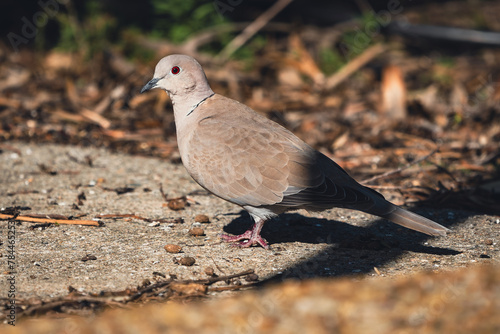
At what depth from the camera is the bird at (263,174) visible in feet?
12.5

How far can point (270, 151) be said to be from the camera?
12.9 feet

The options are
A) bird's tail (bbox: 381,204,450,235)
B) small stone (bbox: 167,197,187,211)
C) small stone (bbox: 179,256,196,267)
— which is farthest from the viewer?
small stone (bbox: 167,197,187,211)

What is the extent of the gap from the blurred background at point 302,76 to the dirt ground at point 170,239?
696 mm

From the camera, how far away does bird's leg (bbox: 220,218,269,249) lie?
13.1 feet

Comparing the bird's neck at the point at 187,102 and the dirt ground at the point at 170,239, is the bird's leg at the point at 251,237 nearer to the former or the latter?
the dirt ground at the point at 170,239

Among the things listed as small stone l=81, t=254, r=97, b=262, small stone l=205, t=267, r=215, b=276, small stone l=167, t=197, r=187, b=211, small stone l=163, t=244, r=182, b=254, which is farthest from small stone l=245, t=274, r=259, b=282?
small stone l=167, t=197, r=187, b=211

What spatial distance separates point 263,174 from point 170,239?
77cm

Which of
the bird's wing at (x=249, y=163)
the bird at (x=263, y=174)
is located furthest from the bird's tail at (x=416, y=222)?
the bird's wing at (x=249, y=163)

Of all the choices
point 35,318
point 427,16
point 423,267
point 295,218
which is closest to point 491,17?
point 427,16

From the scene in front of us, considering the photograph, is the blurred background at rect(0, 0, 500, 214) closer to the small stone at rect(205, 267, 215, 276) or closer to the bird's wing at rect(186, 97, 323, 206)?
the bird's wing at rect(186, 97, 323, 206)

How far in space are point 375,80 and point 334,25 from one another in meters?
1.39

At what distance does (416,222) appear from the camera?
12.3 feet

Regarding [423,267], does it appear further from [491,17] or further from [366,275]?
[491,17]

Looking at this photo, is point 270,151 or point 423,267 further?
point 270,151
